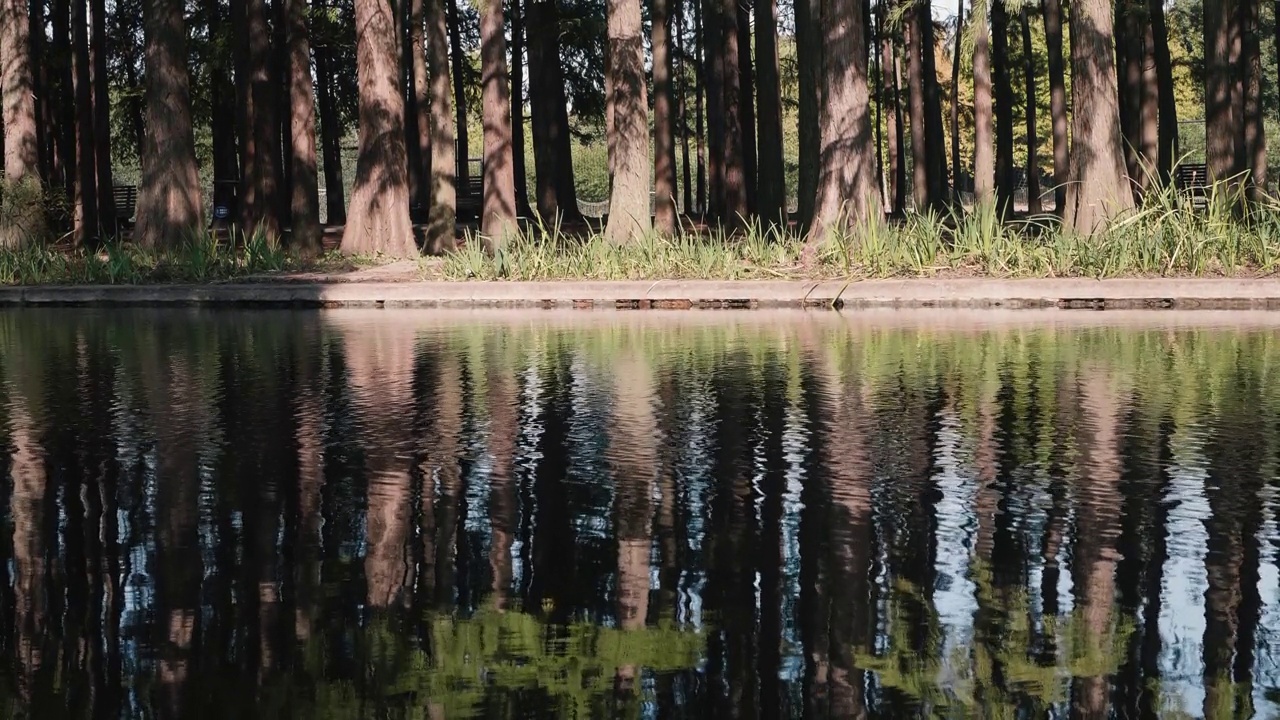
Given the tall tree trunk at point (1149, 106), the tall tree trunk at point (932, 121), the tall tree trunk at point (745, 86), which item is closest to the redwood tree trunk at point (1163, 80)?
the tall tree trunk at point (1149, 106)

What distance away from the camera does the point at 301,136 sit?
2883 centimetres

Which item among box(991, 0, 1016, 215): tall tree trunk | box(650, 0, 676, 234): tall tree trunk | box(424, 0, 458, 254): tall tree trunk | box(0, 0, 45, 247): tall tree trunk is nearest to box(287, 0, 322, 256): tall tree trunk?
box(424, 0, 458, 254): tall tree trunk

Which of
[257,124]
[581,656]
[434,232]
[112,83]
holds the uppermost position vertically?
[112,83]

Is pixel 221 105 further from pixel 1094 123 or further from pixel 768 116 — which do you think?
pixel 1094 123

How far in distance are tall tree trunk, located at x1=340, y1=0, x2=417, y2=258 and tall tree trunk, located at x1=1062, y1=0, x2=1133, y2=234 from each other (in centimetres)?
1018

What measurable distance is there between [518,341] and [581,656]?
424 inches

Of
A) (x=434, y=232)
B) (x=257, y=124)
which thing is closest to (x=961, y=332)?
(x=434, y=232)

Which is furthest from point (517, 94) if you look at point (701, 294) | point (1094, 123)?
point (701, 294)

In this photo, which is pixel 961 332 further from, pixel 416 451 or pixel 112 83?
pixel 112 83

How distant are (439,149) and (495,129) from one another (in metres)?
0.96

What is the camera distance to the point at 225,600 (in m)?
5.33

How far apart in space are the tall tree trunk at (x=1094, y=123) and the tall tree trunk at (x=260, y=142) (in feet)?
43.0

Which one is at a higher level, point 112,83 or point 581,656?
point 112,83

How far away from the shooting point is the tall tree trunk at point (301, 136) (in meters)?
28.3
